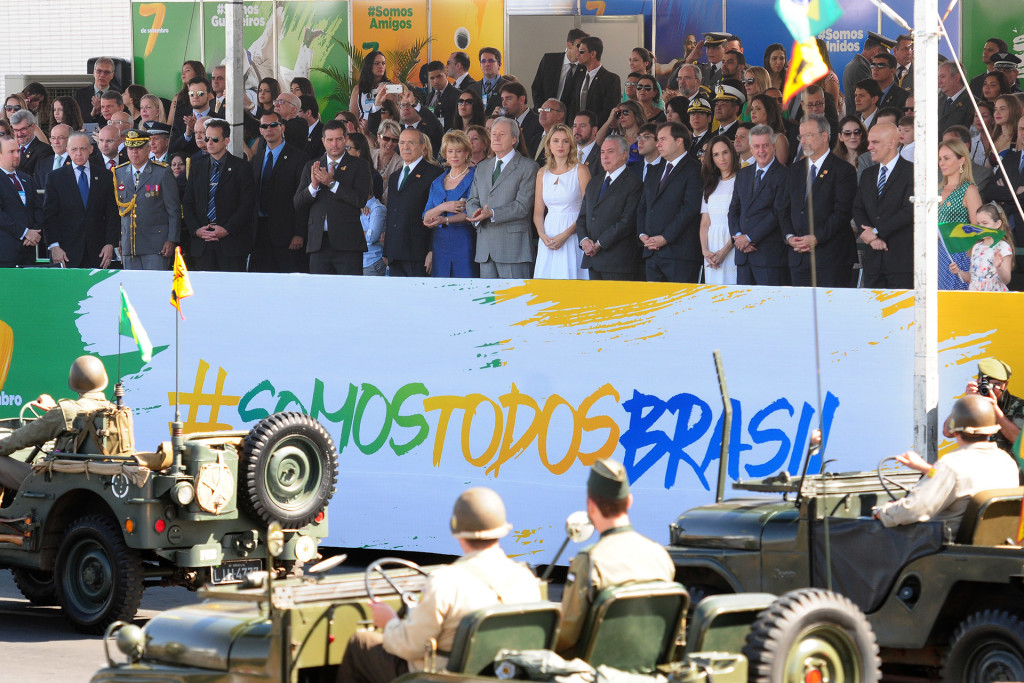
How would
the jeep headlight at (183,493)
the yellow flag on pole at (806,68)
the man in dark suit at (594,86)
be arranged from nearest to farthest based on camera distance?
the yellow flag on pole at (806,68), the jeep headlight at (183,493), the man in dark suit at (594,86)

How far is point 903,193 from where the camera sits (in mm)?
12711

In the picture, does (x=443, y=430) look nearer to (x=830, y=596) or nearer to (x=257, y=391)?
(x=257, y=391)

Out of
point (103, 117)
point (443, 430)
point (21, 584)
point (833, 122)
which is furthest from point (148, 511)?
point (103, 117)

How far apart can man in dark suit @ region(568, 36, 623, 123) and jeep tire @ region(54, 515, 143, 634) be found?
7041mm

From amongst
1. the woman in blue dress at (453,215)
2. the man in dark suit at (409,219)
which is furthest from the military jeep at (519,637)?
the man in dark suit at (409,219)

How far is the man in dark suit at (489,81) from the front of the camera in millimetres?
16438

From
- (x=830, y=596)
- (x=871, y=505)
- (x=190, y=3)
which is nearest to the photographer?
(x=830, y=596)

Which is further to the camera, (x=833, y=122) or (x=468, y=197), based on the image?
(x=468, y=197)

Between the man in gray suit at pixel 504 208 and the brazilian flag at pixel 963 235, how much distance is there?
391 cm

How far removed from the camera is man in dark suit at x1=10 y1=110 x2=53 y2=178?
18438 mm

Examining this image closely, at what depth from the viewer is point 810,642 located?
5.96 meters

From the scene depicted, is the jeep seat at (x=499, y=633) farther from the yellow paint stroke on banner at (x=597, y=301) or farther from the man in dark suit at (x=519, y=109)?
the man in dark suit at (x=519, y=109)

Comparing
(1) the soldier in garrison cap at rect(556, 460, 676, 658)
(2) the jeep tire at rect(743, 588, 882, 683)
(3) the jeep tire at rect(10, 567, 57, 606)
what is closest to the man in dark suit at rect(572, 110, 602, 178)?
(3) the jeep tire at rect(10, 567, 57, 606)

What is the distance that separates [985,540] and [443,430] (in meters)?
6.12
